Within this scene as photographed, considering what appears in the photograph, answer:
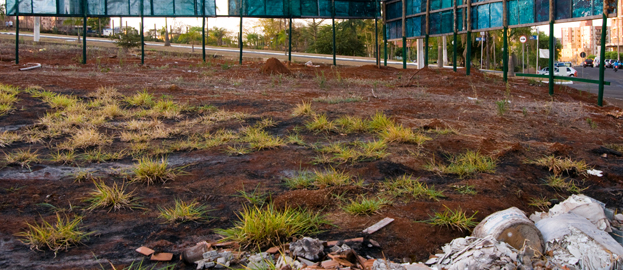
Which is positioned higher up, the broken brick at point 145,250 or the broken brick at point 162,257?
the broken brick at point 145,250

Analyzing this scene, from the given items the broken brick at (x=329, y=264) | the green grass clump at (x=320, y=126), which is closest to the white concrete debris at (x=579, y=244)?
the broken brick at (x=329, y=264)

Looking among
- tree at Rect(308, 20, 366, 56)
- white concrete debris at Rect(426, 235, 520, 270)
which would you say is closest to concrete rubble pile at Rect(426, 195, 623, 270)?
white concrete debris at Rect(426, 235, 520, 270)

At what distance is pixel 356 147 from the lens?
5.84 metres

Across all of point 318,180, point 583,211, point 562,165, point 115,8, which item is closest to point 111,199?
point 318,180

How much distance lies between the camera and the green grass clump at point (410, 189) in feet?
14.0

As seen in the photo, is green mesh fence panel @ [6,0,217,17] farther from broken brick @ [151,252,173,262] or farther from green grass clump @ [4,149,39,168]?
broken brick @ [151,252,173,262]

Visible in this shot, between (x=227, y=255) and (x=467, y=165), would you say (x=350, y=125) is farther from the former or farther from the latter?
(x=227, y=255)

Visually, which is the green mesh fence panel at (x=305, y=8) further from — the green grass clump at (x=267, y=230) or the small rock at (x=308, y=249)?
the small rock at (x=308, y=249)

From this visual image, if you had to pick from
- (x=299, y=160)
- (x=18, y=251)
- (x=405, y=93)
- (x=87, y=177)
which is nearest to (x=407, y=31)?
(x=405, y=93)

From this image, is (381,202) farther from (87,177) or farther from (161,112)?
(161,112)

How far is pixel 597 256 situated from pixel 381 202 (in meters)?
1.58

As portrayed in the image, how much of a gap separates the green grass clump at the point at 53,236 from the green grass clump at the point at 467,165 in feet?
11.1

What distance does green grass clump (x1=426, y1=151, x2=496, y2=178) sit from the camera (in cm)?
493

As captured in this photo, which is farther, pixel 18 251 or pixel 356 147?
pixel 356 147
